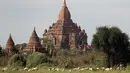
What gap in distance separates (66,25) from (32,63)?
78.1 metres

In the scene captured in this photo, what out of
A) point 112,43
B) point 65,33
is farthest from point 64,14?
point 112,43

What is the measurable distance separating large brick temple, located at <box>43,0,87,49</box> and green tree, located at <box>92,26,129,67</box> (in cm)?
6186

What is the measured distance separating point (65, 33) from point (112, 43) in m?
70.1

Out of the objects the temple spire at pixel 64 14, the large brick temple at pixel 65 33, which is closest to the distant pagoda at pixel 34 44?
the large brick temple at pixel 65 33

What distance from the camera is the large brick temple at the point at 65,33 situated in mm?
102000

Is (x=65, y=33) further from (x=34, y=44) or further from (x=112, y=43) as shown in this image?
(x=112, y=43)

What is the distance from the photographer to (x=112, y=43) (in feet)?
120

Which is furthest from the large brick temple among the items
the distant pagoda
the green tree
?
the green tree

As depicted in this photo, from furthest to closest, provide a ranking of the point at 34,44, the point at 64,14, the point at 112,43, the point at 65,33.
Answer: the point at 64,14 < the point at 65,33 < the point at 34,44 < the point at 112,43

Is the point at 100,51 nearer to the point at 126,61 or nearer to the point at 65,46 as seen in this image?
the point at 126,61

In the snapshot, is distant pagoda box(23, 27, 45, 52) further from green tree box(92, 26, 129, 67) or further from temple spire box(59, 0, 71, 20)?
green tree box(92, 26, 129, 67)

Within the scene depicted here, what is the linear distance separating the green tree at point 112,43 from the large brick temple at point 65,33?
6186cm

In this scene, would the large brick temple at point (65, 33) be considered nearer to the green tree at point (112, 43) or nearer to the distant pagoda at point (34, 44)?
the distant pagoda at point (34, 44)

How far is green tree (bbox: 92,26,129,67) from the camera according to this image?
119 ft
